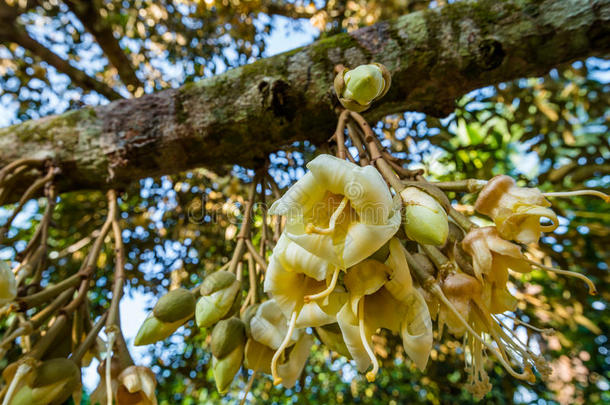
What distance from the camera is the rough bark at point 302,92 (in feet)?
3.84

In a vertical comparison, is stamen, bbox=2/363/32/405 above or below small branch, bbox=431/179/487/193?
below

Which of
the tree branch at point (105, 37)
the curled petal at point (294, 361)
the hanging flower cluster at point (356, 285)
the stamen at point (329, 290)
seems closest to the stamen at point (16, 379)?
the hanging flower cluster at point (356, 285)

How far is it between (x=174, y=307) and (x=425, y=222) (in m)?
0.56

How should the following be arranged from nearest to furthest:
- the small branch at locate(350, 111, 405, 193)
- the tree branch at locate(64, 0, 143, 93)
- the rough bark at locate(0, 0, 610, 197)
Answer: the small branch at locate(350, 111, 405, 193) < the rough bark at locate(0, 0, 610, 197) < the tree branch at locate(64, 0, 143, 93)

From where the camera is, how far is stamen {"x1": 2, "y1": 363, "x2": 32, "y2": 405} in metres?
0.79

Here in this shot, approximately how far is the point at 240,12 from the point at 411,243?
8.24ft

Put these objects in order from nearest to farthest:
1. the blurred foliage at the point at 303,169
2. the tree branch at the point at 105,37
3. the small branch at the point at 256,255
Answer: the small branch at the point at 256,255
the blurred foliage at the point at 303,169
the tree branch at the point at 105,37

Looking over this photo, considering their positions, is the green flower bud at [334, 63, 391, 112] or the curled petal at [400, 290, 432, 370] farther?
the green flower bud at [334, 63, 391, 112]

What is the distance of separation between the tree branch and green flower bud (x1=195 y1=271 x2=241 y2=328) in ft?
7.30

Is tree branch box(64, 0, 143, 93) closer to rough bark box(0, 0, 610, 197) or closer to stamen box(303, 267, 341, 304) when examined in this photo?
rough bark box(0, 0, 610, 197)

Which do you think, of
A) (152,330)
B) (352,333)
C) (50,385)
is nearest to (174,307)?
(152,330)

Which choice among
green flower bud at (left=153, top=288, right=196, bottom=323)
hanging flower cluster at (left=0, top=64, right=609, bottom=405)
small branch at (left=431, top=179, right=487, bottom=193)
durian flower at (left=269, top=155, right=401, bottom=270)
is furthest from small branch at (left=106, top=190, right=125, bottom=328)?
small branch at (left=431, top=179, right=487, bottom=193)

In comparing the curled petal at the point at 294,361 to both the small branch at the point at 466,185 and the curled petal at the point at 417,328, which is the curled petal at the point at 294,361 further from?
the small branch at the point at 466,185

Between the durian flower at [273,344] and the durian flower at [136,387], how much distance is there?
0.20m
